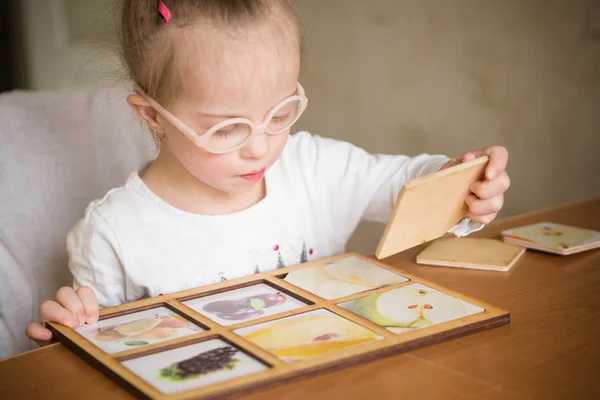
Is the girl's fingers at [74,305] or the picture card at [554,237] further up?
→ the girl's fingers at [74,305]

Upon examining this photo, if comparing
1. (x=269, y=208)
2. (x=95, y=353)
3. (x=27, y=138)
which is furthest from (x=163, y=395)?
(x=27, y=138)

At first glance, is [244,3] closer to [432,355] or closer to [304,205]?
[304,205]

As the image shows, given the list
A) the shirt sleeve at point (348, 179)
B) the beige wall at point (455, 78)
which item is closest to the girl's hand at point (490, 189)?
the shirt sleeve at point (348, 179)

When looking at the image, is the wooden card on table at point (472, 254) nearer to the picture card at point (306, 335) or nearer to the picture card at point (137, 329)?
the picture card at point (306, 335)

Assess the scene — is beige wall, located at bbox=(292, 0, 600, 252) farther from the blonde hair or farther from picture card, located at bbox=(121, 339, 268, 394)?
picture card, located at bbox=(121, 339, 268, 394)

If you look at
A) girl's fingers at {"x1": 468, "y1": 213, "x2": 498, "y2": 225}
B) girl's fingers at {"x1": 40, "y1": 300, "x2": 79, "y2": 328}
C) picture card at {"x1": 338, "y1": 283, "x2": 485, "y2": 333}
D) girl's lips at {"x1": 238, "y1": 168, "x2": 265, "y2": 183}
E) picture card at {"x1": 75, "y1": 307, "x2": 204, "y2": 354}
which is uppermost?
girl's lips at {"x1": 238, "y1": 168, "x2": 265, "y2": 183}

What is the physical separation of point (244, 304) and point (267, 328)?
8 cm

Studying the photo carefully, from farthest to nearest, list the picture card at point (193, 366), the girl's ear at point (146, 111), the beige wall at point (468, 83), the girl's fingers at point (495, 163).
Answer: the beige wall at point (468, 83) → the girl's ear at point (146, 111) → the girl's fingers at point (495, 163) → the picture card at point (193, 366)

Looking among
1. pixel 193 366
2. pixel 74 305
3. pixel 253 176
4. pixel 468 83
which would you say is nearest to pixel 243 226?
pixel 253 176

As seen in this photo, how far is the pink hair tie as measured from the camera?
3.25ft

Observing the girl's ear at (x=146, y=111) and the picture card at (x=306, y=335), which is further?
the girl's ear at (x=146, y=111)

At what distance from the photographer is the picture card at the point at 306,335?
0.72 m

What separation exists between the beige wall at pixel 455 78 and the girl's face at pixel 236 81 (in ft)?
1.41

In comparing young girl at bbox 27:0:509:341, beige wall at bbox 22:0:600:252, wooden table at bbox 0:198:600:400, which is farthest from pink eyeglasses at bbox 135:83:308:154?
beige wall at bbox 22:0:600:252
